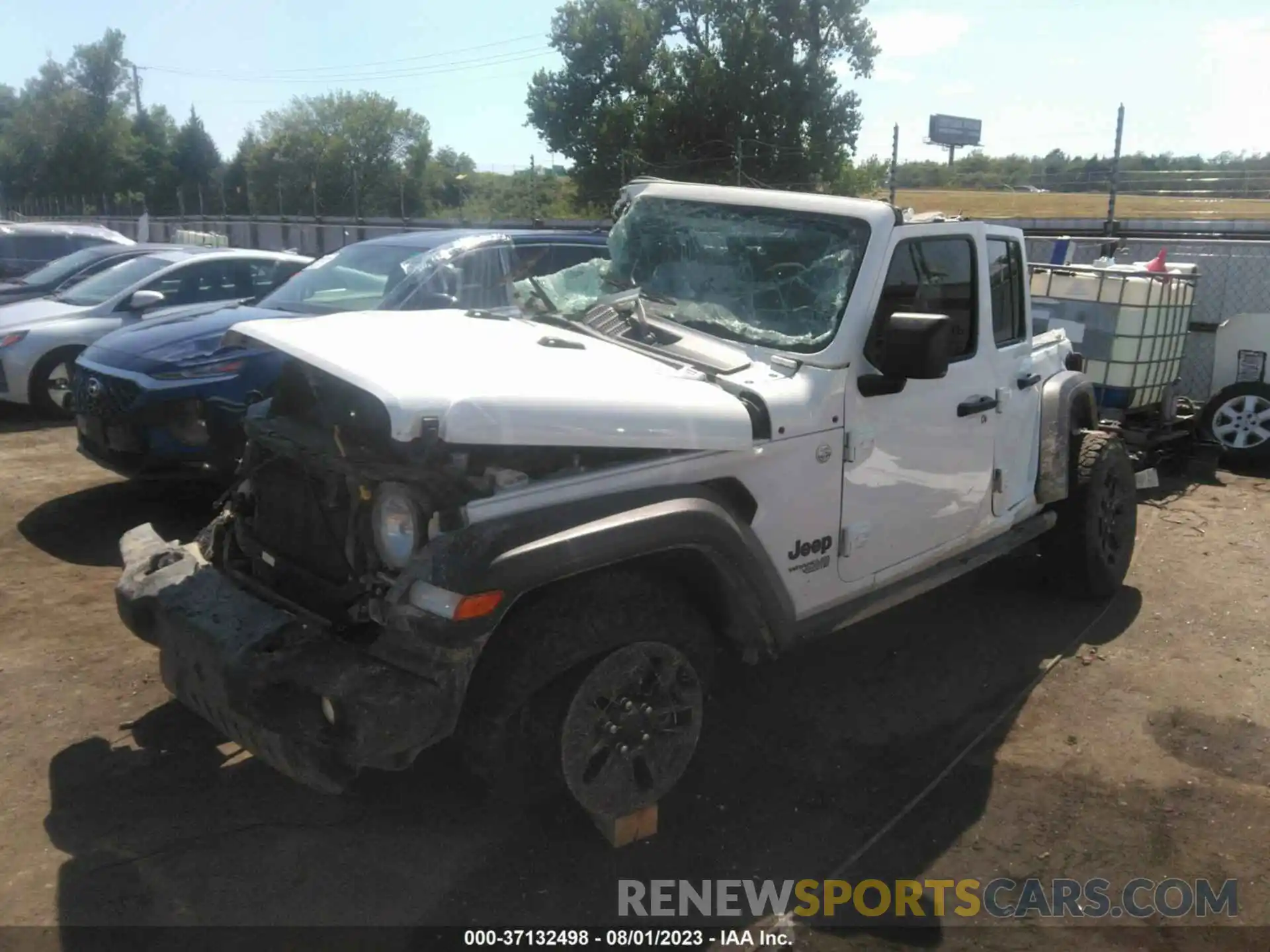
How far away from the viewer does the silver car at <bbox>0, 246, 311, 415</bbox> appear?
30.6ft

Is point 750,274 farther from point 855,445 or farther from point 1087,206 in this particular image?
point 1087,206

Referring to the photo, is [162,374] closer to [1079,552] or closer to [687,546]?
[687,546]

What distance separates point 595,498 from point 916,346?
1.29 metres

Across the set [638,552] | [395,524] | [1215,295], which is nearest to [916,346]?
[638,552]

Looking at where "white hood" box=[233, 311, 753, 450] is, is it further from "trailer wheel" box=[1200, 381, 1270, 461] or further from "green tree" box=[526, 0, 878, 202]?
"green tree" box=[526, 0, 878, 202]

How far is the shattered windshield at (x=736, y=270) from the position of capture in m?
4.04

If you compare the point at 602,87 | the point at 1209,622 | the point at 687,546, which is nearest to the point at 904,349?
the point at 687,546

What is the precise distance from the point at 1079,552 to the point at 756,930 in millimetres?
3275

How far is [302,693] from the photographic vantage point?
302cm

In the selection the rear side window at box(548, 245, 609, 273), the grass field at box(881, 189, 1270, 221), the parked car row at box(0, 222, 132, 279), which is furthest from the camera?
the parked car row at box(0, 222, 132, 279)

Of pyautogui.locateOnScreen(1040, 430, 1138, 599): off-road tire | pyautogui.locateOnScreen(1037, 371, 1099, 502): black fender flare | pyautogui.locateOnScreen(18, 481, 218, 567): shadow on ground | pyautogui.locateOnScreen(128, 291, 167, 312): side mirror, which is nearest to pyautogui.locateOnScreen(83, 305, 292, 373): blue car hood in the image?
pyautogui.locateOnScreen(18, 481, 218, 567): shadow on ground

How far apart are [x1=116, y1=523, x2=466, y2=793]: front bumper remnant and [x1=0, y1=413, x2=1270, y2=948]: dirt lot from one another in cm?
49

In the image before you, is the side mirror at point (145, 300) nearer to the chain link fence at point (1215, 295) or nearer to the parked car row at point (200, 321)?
the parked car row at point (200, 321)

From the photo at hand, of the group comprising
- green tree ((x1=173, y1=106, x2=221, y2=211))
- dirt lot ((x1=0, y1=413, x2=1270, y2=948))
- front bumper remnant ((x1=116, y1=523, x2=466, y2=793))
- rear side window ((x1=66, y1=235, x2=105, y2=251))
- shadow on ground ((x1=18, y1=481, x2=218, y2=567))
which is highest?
green tree ((x1=173, y1=106, x2=221, y2=211))
